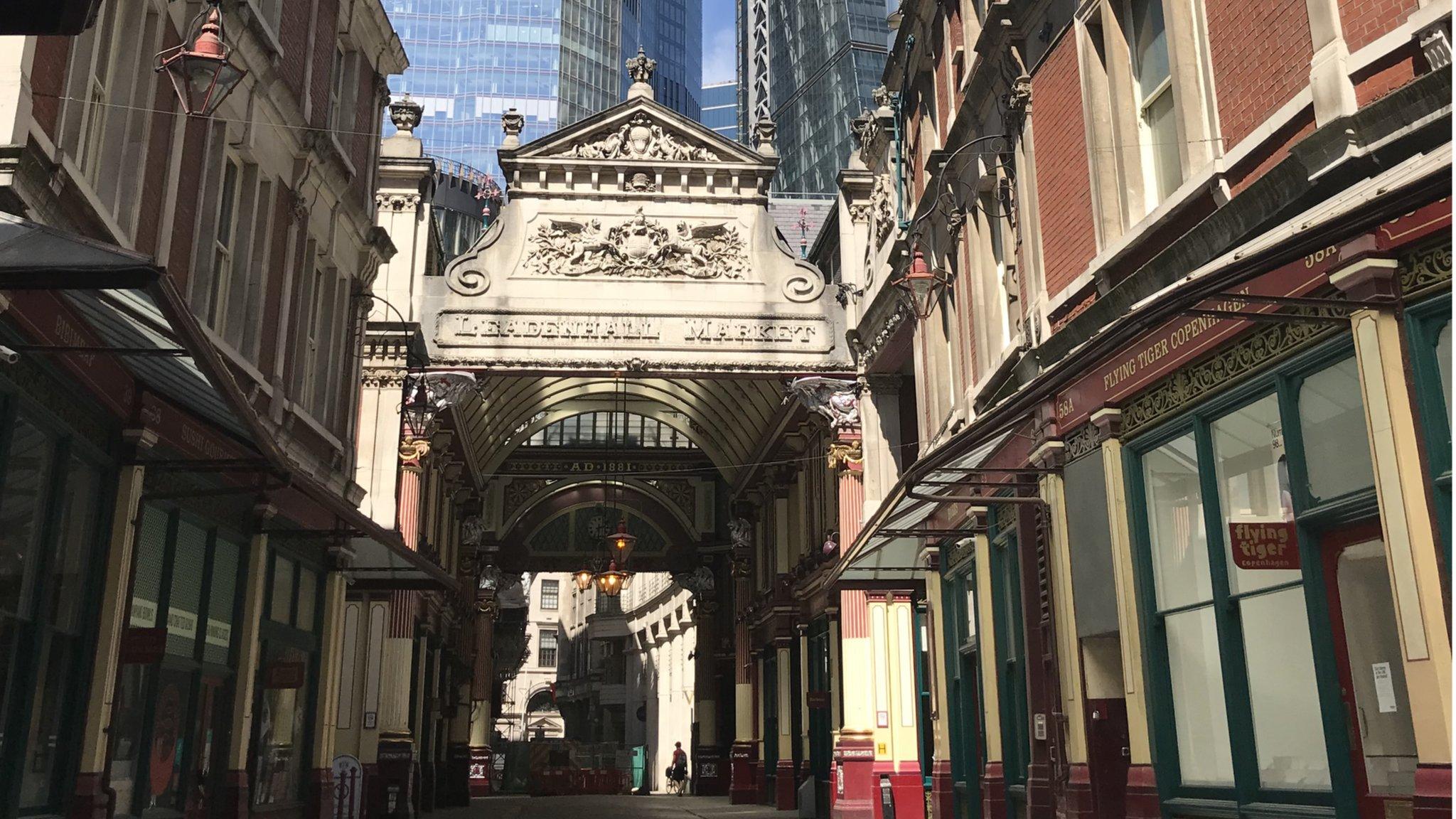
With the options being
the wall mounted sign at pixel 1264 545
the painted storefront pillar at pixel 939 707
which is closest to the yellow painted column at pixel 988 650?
the painted storefront pillar at pixel 939 707

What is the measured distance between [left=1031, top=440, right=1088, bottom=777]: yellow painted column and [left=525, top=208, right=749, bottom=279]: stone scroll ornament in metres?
13.1

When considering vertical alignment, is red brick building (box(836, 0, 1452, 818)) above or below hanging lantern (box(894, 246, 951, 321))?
below

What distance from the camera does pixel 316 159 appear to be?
1594 centimetres

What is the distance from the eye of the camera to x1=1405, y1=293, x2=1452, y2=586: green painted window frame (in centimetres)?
665

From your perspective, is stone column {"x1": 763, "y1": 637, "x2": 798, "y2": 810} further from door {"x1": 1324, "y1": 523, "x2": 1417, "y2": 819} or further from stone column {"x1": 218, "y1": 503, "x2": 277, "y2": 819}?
door {"x1": 1324, "y1": 523, "x2": 1417, "y2": 819}

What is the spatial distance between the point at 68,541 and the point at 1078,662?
332 inches

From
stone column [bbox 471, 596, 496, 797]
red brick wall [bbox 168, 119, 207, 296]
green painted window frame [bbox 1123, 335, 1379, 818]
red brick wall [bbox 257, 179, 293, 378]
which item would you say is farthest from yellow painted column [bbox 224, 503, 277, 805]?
stone column [bbox 471, 596, 496, 797]

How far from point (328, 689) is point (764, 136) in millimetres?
14141

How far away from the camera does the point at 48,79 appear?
8.63 m

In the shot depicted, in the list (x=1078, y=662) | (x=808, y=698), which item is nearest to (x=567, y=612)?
(x=808, y=698)

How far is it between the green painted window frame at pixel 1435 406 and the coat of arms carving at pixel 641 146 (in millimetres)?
19140

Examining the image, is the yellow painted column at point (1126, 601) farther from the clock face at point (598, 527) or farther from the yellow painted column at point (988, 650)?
the clock face at point (598, 527)

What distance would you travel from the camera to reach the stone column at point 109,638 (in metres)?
9.88

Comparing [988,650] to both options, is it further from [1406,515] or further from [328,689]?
[328,689]
